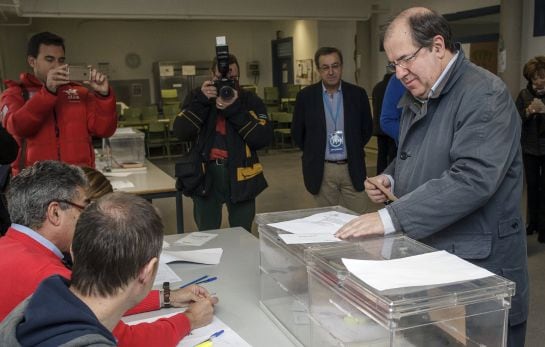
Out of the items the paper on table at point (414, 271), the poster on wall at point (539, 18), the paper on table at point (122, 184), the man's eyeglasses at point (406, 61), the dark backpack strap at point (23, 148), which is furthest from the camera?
the poster on wall at point (539, 18)

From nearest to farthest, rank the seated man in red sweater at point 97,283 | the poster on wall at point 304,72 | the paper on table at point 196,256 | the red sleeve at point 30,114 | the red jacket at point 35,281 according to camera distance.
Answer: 1. the seated man in red sweater at point 97,283
2. the red jacket at point 35,281
3. the paper on table at point 196,256
4. the red sleeve at point 30,114
5. the poster on wall at point 304,72

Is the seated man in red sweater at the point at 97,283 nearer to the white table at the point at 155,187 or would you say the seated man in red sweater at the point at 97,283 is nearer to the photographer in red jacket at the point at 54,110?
the photographer in red jacket at the point at 54,110

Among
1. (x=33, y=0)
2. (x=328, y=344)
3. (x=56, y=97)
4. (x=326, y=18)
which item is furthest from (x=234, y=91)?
(x=326, y=18)

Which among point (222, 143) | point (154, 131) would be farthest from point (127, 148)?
point (154, 131)

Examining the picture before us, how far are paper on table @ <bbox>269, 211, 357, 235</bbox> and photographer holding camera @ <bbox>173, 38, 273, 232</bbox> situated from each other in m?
1.34

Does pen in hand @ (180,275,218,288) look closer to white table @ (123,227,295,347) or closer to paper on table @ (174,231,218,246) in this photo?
white table @ (123,227,295,347)

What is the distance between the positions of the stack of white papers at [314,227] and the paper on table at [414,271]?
0.23 m

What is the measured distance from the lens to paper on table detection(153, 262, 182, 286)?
1.84 metres

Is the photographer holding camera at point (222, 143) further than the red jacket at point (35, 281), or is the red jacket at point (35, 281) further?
the photographer holding camera at point (222, 143)

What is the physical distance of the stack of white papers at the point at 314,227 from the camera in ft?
4.44

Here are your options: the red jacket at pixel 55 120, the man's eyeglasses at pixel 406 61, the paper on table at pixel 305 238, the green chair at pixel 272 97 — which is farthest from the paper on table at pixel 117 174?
the green chair at pixel 272 97

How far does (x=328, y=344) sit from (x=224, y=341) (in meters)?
0.32

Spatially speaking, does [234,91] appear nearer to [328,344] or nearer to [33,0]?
[328,344]

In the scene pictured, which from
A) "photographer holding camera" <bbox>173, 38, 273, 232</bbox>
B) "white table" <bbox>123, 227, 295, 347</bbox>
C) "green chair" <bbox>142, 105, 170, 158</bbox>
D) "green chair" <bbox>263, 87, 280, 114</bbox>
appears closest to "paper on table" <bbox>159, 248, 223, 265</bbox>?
"white table" <bbox>123, 227, 295, 347</bbox>
